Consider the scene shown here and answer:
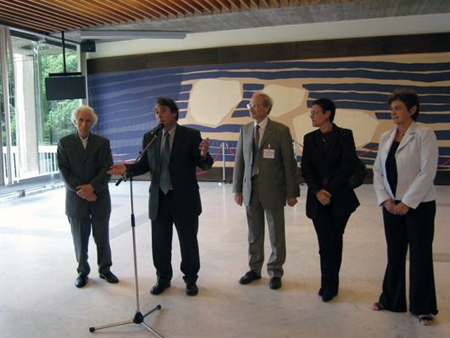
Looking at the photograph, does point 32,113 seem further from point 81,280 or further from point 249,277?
point 249,277

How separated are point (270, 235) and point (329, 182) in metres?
0.77

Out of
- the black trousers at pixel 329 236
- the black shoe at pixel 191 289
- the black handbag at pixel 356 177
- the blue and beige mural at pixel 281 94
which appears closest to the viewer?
the black handbag at pixel 356 177

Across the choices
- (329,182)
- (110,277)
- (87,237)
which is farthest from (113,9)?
(329,182)

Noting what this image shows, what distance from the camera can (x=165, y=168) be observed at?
3.52 m

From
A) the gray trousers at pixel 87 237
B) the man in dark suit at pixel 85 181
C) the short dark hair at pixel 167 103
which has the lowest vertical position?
the gray trousers at pixel 87 237

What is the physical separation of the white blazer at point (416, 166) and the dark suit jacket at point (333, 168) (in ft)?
0.99

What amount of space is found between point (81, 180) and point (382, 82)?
773 centimetres

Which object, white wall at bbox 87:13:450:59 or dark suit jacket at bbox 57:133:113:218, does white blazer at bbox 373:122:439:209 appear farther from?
white wall at bbox 87:13:450:59

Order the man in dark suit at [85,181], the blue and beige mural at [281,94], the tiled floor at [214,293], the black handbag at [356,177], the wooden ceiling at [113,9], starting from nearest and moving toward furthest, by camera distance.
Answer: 1. the tiled floor at [214,293]
2. the black handbag at [356,177]
3. the man in dark suit at [85,181]
4. the wooden ceiling at [113,9]
5. the blue and beige mural at [281,94]

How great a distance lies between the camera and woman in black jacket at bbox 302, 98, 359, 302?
10.7 feet

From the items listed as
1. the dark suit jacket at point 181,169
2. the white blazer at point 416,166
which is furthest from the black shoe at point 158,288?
the white blazer at point 416,166

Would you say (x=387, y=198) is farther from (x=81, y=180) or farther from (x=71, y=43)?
(x=71, y=43)

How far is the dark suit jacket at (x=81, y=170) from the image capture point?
Result: 3.80 meters

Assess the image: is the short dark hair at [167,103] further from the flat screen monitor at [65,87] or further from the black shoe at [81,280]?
the flat screen monitor at [65,87]
